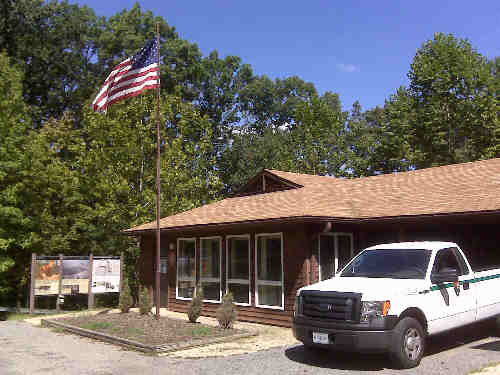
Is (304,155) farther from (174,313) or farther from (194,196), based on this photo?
(174,313)

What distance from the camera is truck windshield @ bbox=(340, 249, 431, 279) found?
9031 millimetres

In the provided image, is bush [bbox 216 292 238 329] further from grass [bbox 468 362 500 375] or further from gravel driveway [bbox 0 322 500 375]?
grass [bbox 468 362 500 375]

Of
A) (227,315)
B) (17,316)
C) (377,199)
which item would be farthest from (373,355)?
(17,316)

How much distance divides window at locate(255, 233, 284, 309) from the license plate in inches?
224

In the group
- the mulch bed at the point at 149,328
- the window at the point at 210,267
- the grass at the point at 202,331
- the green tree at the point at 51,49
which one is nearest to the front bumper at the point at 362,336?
the mulch bed at the point at 149,328

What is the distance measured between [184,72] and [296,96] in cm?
1606

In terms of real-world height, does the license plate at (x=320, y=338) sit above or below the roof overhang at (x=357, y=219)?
below

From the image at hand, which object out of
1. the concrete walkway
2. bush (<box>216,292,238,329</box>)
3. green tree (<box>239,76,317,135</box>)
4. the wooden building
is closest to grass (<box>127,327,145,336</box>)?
the concrete walkway

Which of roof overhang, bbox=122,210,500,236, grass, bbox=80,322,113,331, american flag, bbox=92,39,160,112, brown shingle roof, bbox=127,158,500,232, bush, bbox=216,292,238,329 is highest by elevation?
american flag, bbox=92,39,160,112

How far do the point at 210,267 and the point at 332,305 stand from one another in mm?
8802

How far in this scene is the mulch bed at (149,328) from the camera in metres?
11.3

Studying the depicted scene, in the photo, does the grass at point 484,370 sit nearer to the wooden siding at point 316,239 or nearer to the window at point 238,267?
the wooden siding at point 316,239

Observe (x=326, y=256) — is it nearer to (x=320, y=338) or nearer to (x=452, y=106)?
(x=320, y=338)

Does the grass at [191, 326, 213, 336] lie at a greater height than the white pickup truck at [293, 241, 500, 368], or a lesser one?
lesser
